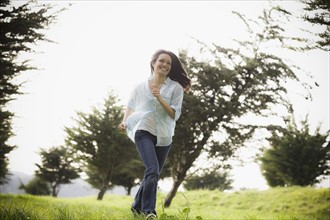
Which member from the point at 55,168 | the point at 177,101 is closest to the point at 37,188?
the point at 55,168

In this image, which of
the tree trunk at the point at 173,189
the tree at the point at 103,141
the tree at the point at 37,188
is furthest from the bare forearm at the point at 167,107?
the tree at the point at 37,188

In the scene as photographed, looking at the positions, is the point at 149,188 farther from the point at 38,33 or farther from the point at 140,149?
the point at 38,33

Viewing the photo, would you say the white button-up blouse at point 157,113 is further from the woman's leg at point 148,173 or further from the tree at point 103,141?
the tree at point 103,141

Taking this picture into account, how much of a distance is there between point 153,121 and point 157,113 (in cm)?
13

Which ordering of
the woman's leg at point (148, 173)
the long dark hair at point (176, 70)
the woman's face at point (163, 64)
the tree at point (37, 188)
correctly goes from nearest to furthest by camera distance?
the woman's leg at point (148, 173)
the woman's face at point (163, 64)
the long dark hair at point (176, 70)
the tree at point (37, 188)

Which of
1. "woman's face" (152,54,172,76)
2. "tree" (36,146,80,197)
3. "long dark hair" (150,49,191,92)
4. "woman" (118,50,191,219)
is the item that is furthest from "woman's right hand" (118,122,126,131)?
"tree" (36,146,80,197)

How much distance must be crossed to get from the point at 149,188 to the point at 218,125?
6.49 metres

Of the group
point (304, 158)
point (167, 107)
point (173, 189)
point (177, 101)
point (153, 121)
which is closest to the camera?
point (167, 107)

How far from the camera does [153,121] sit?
119 inches

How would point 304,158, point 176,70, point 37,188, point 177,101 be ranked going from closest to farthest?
point 177,101
point 176,70
point 304,158
point 37,188

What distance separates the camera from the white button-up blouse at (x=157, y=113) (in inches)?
118

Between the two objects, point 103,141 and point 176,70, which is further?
point 103,141

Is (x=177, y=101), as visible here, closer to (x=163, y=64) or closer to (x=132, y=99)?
(x=163, y=64)

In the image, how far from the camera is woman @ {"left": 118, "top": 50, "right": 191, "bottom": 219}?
2719 mm
